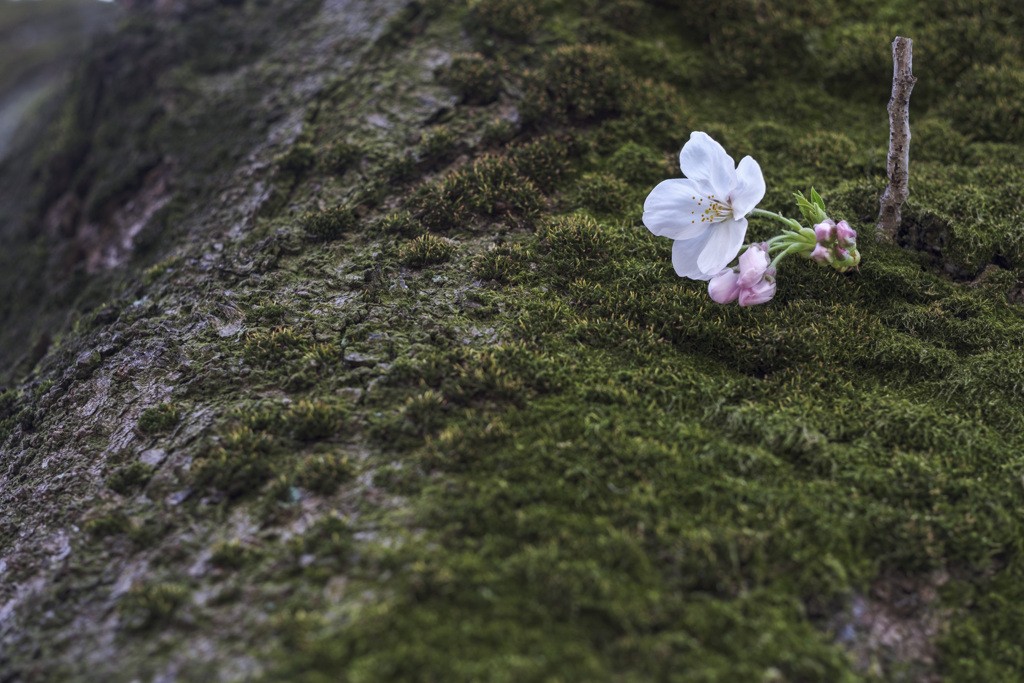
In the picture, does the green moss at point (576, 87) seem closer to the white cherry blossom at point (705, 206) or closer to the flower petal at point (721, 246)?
the white cherry blossom at point (705, 206)

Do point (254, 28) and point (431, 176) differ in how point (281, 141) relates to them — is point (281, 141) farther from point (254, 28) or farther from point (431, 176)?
point (254, 28)

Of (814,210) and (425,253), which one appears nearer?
(814,210)

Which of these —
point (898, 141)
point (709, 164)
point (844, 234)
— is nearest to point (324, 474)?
point (709, 164)

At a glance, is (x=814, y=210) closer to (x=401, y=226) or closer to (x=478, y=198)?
(x=478, y=198)

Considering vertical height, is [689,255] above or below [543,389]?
above

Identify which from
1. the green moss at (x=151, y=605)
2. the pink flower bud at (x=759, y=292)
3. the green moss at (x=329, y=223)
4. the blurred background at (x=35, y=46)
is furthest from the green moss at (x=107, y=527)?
the blurred background at (x=35, y=46)

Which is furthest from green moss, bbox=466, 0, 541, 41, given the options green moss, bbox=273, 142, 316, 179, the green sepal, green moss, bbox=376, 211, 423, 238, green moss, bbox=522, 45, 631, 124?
the green sepal

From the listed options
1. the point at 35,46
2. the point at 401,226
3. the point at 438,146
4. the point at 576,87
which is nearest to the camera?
the point at 401,226

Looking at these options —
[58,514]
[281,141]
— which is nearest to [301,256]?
[281,141]
